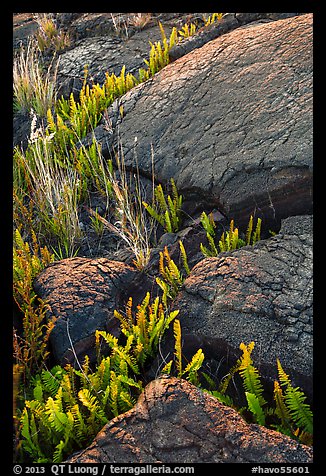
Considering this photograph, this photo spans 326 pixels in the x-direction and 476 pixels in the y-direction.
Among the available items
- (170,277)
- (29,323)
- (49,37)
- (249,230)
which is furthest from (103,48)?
(29,323)

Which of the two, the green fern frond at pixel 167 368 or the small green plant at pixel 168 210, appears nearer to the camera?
the green fern frond at pixel 167 368

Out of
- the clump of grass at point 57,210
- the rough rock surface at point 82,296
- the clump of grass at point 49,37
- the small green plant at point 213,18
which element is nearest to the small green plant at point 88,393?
the rough rock surface at point 82,296

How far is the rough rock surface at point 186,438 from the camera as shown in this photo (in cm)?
249

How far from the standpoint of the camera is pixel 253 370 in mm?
2877

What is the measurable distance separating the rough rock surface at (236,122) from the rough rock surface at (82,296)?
0.92m

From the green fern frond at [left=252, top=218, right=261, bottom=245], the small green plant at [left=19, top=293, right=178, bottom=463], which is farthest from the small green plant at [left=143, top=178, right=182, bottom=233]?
the small green plant at [left=19, top=293, right=178, bottom=463]

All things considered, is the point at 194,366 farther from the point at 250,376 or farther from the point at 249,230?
the point at 249,230

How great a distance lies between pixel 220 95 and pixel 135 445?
10.1 ft

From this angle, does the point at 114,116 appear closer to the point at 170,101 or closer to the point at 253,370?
the point at 170,101

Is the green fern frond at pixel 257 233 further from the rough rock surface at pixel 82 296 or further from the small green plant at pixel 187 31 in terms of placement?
the small green plant at pixel 187 31

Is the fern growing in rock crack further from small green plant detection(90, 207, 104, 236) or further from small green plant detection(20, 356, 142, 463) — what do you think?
small green plant detection(90, 207, 104, 236)

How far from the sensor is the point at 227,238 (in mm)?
3629

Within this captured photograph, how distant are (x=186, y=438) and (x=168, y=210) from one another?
82.1 inches

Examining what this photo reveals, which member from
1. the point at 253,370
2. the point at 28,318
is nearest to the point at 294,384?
the point at 253,370
